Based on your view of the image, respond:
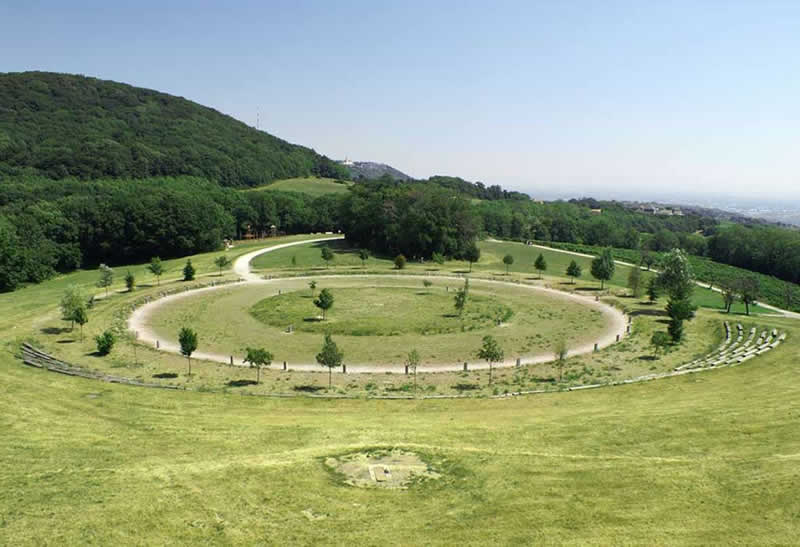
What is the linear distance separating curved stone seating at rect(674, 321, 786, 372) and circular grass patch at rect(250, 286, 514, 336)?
57.2ft

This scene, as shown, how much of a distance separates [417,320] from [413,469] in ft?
98.0

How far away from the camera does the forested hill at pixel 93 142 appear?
136m

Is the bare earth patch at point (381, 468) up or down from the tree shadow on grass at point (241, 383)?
up

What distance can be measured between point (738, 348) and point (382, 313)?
30.7 meters

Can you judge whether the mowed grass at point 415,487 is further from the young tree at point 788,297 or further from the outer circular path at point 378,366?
the young tree at point 788,297

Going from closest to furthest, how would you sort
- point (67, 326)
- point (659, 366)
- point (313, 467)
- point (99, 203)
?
point (313, 467), point (659, 366), point (67, 326), point (99, 203)

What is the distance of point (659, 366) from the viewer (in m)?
35.7

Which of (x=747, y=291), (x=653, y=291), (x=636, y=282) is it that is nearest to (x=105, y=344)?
(x=653, y=291)

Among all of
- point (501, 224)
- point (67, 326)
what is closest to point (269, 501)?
point (67, 326)

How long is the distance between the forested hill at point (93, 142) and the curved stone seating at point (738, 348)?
484 ft

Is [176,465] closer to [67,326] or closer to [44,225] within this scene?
[67,326]

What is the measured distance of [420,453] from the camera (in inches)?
794

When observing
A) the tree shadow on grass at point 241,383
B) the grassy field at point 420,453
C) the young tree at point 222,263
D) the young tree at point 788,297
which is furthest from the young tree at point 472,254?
the tree shadow on grass at point 241,383

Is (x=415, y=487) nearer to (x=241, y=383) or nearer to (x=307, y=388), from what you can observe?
(x=307, y=388)
